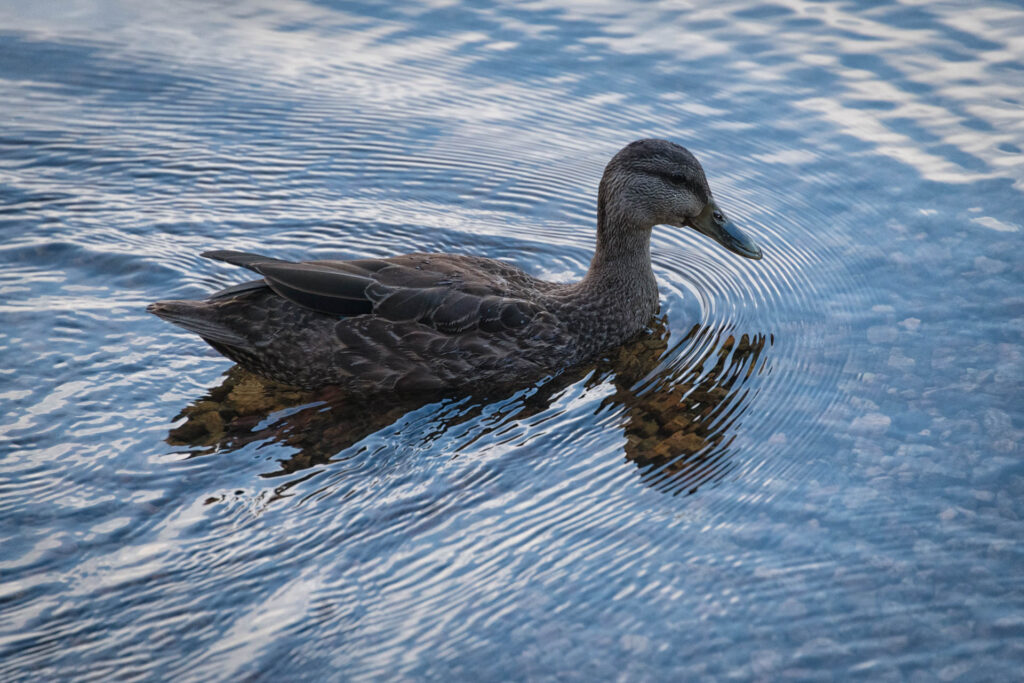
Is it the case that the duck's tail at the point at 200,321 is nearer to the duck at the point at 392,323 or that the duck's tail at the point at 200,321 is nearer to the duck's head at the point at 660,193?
the duck at the point at 392,323

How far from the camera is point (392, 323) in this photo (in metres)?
6.91

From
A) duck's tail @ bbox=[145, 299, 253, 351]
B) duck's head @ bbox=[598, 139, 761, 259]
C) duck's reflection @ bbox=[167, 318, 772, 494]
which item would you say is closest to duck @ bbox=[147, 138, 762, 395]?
duck's tail @ bbox=[145, 299, 253, 351]

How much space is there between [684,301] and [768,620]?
3378mm

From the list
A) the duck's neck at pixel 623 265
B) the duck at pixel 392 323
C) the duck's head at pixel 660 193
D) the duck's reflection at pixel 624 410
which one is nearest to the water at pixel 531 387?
the duck's reflection at pixel 624 410

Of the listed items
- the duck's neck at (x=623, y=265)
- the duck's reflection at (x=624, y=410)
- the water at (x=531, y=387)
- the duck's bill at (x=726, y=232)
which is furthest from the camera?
the duck's bill at (x=726, y=232)

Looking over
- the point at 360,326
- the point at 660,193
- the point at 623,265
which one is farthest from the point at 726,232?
the point at 360,326

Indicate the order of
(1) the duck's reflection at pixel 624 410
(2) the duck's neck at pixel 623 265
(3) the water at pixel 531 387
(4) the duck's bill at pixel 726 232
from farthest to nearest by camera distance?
(4) the duck's bill at pixel 726 232 → (2) the duck's neck at pixel 623 265 → (1) the duck's reflection at pixel 624 410 → (3) the water at pixel 531 387

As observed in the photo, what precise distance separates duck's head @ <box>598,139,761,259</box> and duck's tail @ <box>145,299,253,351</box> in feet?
9.09

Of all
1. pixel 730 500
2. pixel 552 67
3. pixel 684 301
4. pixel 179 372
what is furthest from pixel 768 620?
pixel 552 67

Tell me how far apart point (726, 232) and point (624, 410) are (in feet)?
5.90

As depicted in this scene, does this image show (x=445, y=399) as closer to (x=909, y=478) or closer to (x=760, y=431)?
(x=760, y=431)

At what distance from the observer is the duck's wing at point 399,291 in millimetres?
6816

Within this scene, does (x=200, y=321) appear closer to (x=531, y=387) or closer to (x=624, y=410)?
(x=531, y=387)

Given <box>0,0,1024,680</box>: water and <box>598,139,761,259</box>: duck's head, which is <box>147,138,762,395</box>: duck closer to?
<box>0,0,1024,680</box>: water
